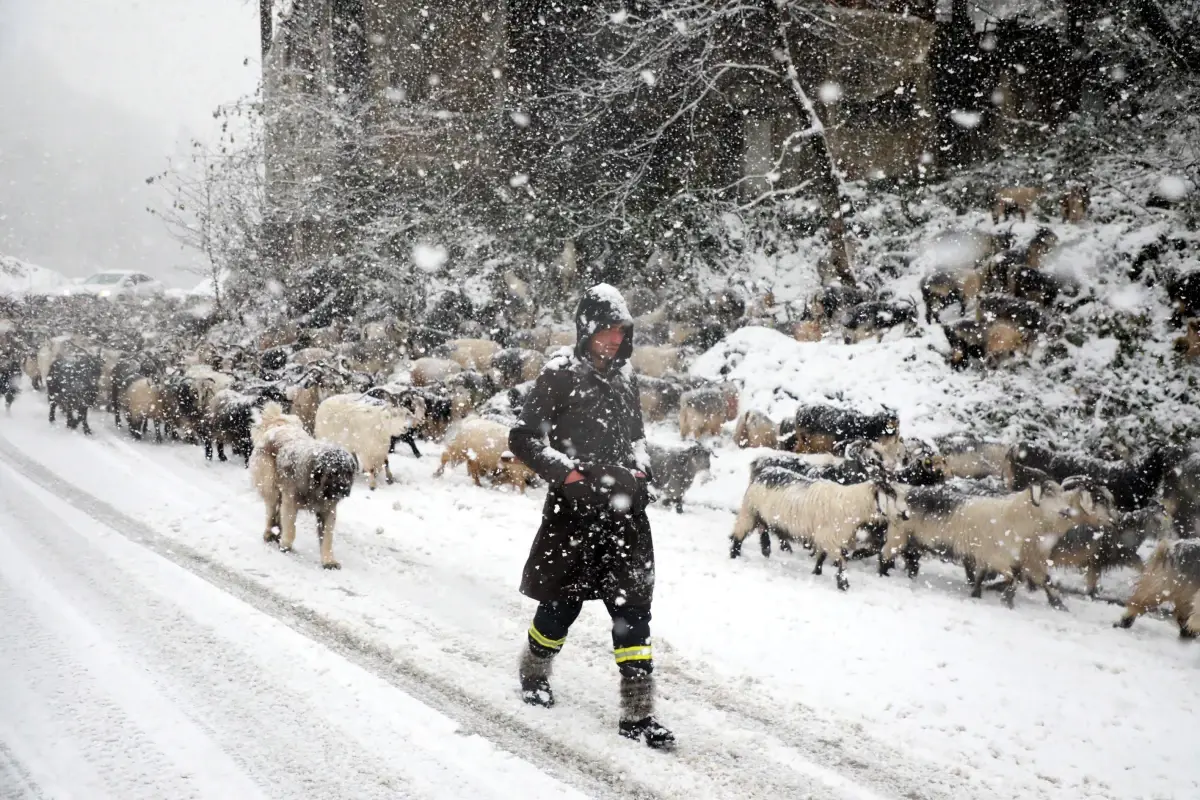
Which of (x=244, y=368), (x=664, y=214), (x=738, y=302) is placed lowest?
(x=244, y=368)

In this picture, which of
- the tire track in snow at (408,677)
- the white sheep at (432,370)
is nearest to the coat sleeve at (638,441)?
the tire track in snow at (408,677)

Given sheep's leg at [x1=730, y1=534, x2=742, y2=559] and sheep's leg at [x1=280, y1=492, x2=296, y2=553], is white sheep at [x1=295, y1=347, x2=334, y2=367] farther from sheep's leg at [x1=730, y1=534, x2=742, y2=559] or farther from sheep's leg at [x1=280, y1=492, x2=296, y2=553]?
sheep's leg at [x1=730, y1=534, x2=742, y2=559]

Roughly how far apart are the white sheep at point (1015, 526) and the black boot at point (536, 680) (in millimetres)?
4362

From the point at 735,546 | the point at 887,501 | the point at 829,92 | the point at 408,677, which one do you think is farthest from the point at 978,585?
the point at 829,92

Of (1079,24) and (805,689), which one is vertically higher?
(1079,24)

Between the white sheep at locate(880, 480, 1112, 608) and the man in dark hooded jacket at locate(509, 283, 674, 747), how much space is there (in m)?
4.10

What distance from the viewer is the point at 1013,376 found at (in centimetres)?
1048

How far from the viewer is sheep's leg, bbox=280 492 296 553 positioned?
5.96 metres

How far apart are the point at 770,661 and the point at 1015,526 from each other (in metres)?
2.97

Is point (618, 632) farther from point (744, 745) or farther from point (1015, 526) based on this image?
point (1015, 526)

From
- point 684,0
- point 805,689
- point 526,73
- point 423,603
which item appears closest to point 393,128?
point 526,73

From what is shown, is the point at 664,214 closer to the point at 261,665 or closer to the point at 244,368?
the point at 244,368

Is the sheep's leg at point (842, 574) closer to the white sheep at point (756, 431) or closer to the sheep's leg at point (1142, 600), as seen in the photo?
the sheep's leg at point (1142, 600)

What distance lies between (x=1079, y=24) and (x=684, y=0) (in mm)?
9656
